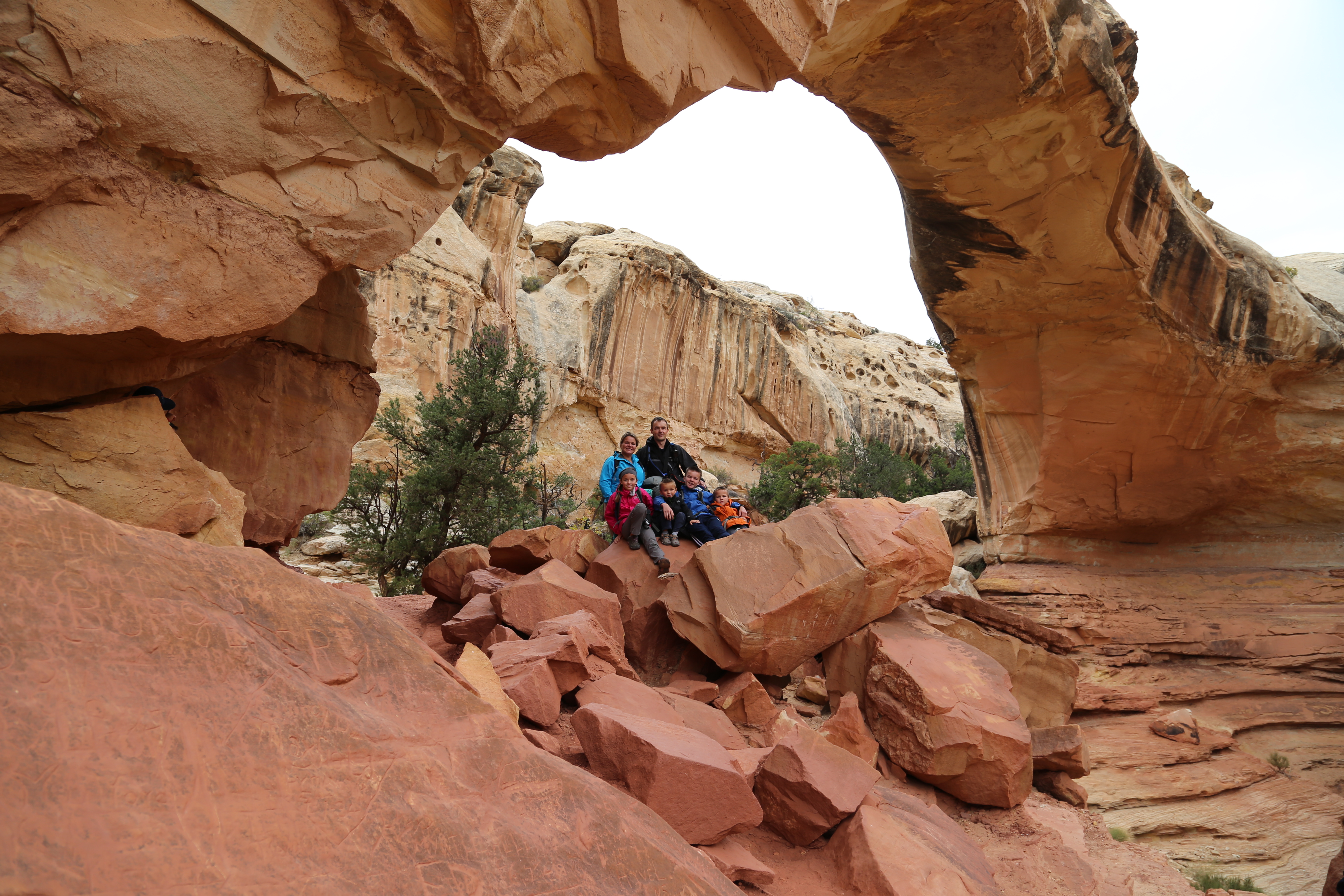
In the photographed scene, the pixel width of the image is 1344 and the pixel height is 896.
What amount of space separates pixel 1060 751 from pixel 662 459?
3954mm

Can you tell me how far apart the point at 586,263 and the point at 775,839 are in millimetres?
22540

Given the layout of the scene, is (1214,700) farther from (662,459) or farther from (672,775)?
(672,775)

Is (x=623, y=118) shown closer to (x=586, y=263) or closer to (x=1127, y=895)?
(x=1127, y=895)

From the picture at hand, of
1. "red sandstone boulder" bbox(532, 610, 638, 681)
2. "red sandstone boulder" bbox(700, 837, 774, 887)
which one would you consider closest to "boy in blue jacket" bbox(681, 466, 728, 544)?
"red sandstone boulder" bbox(532, 610, 638, 681)

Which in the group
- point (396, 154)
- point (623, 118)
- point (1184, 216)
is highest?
point (1184, 216)

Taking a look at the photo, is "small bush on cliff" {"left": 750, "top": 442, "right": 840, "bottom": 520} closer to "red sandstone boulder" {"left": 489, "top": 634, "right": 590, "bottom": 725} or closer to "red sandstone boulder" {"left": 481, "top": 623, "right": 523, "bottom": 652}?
"red sandstone boulder" {"left": 481, "top": 623, "right": 523, "bottom": 652}

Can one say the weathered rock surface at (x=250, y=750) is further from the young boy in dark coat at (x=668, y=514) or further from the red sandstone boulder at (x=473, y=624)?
the young boy in dark coat at (x=668, y=514)

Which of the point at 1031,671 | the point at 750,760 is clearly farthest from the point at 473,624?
the point at 1031,671

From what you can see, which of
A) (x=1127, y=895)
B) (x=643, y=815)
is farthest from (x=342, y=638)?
(x=1127, y=895)

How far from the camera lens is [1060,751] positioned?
5.61m

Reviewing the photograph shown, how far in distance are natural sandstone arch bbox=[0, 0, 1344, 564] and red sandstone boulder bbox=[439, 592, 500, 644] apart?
1632mm

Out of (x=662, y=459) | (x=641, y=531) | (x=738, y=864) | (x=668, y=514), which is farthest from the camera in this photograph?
(x=662, y=459)

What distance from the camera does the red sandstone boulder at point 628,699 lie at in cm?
371

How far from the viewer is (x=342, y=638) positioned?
7.54 ft
